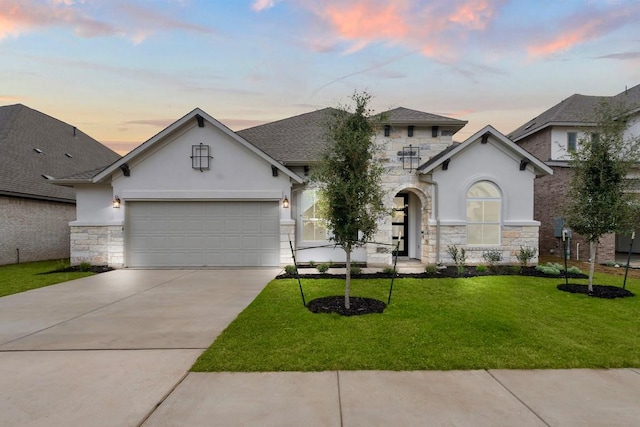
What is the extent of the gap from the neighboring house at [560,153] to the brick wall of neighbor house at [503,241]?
2.70m

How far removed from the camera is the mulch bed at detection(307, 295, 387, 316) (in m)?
6.41

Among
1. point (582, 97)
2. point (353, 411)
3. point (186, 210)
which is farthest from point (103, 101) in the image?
point (582, 97)

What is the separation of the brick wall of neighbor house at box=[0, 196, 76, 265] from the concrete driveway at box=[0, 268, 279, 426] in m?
7.72

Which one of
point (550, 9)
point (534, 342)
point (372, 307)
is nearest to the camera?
point (534, 342)

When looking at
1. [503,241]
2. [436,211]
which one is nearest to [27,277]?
[436,211]

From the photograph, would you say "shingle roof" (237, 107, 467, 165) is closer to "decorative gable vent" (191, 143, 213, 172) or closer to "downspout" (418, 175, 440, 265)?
"downspout" (418, 175, 440, 265)

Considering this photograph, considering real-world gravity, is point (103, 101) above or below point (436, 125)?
above

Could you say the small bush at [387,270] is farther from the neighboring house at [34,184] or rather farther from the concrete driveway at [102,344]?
the neighboring house at [34,184]

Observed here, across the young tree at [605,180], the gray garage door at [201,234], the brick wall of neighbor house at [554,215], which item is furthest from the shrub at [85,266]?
the brick wall of neighbor house at [554,215]

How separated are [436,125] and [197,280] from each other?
397 inches

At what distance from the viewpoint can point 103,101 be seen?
50.6ft

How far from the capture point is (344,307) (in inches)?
261

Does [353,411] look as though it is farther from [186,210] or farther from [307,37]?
[307,37]

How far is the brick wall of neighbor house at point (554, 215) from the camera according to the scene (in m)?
13.9
